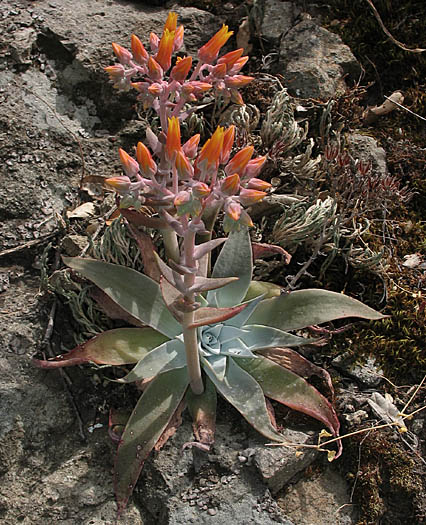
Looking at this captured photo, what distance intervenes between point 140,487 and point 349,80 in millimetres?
2509

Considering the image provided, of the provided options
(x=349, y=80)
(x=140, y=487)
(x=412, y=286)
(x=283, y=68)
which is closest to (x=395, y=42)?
(x=349, y=80)

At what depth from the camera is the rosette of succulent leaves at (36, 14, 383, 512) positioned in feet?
7.01

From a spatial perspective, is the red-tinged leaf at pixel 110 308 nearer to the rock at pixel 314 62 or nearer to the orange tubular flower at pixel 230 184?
the orange tubular flower at pixel 230 184

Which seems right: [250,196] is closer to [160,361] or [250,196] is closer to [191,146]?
[191,146]

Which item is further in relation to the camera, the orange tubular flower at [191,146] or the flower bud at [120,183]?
the orange tubular flower at [191,146]

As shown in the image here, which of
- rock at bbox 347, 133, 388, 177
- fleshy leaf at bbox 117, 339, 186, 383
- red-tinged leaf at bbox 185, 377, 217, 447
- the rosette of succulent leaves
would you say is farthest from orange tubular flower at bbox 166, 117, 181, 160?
rock at bbox 347, 133, 388, 177

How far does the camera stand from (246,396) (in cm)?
240

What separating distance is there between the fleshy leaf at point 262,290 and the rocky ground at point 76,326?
0.22m

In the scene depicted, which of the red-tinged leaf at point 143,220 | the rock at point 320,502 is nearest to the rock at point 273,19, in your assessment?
the red-tinged leaf at point 143,220

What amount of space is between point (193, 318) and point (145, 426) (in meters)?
0.51

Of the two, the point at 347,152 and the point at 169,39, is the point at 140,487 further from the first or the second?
the point at 347,152

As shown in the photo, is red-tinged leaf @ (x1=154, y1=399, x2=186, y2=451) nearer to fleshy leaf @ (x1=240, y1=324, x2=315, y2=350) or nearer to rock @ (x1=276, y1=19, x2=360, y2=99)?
fleshy leaf @ (x1=240, y1=324, x2=315, y2=350)

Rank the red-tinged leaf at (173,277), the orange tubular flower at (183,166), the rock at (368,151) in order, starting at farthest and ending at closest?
1. the rock at (368,151)
2. the red-tinged leaf at (173,277)
3. the orange tubular flower at (183,166)

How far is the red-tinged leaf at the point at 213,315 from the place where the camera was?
214 cm
